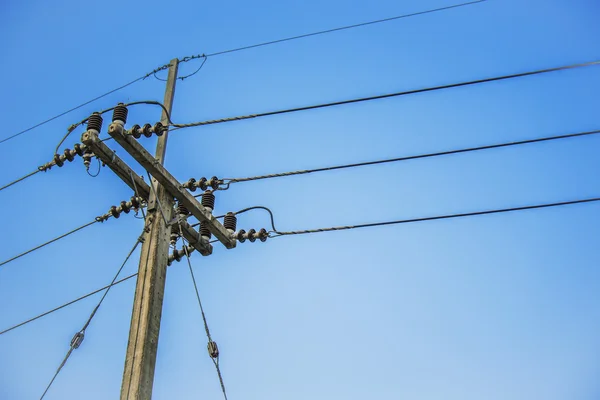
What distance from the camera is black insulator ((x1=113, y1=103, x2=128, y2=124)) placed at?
8250 millimetres

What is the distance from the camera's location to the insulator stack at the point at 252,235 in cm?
924

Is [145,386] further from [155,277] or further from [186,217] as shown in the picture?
[186,217]

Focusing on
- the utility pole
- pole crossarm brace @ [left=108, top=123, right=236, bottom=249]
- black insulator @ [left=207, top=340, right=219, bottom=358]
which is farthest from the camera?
black insulator @ [left=207, top=340, right=219, bottom=358]

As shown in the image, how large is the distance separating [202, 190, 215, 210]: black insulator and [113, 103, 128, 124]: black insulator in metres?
1.36

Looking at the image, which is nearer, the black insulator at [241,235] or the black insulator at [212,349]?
the black insulator at [212,349]

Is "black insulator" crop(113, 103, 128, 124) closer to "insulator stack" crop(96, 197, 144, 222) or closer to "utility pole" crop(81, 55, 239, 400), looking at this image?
"utility pole" crop(81, 55, 239, 400)

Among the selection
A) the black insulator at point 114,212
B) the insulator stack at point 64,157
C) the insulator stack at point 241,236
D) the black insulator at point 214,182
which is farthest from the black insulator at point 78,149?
the insulator stack at point 241,236

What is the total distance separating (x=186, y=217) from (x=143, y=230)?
56cm

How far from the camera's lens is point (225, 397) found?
8539 mm

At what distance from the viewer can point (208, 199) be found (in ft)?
29.5

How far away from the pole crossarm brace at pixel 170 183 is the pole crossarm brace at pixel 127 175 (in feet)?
0.62

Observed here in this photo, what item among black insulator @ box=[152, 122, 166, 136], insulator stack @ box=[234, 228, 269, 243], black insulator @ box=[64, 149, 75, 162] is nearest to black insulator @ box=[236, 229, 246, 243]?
insulator stack @ box=[234, 228, 269, 243]

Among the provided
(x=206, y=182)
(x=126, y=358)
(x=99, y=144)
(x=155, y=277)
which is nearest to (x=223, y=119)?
(x=206, y=182)

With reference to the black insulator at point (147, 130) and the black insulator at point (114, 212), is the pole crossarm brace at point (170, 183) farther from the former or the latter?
the black insulator at point (114, 212)
